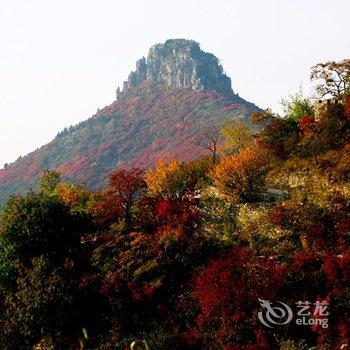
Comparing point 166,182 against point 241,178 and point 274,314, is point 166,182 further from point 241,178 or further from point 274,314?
point 274,314

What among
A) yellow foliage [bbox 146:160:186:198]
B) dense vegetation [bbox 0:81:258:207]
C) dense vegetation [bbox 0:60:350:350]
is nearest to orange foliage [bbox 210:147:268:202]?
dense vegetation [bbox 0:60:350:350]

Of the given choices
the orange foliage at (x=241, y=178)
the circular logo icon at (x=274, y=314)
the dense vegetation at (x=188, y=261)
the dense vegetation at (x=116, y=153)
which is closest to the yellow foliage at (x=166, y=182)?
the dense vegetation at (x=188, y=261)

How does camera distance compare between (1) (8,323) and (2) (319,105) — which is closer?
(1) (8,323)

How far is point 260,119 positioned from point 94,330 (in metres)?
30.3

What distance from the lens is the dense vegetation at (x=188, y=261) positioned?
71.6ft

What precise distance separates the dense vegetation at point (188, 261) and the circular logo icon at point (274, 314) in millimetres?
291

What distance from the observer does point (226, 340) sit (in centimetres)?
2083

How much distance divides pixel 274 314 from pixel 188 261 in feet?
22.0

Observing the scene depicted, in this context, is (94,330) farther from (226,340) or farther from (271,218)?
(271,218)

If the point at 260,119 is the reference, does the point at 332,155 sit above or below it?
below

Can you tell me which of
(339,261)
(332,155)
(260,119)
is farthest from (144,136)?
(339,261)

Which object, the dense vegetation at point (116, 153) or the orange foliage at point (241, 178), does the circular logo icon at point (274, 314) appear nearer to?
the orange foliage at point (241, 178)

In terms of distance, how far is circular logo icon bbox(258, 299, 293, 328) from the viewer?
20953 mm

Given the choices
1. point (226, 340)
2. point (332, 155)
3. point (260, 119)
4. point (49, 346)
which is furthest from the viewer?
point (260, 119)
